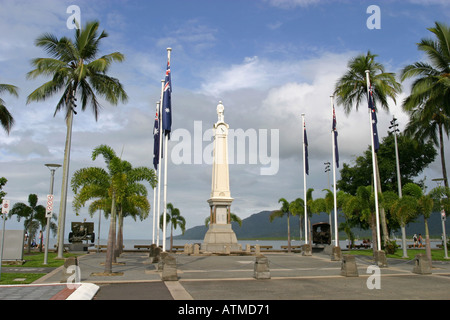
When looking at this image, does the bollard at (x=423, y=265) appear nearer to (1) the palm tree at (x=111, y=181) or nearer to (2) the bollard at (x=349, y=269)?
(2) the bollard at (x=349, y=269)

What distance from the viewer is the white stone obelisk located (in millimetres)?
35844

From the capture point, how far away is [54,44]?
3002 cm

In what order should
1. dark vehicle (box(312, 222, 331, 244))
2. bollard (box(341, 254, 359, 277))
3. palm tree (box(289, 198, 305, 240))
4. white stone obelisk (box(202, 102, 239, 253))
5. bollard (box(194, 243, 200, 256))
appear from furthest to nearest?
palm tree (box(289, 198, 305, 240))
dark vehicle (box(312, 222, 331, 244))
white stone obelisk (box(202, 102, 239, 253))
bollard (box(194, 243, 200, 256))
bollard (box(341, 254, 359, 277))

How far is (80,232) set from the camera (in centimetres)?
3850

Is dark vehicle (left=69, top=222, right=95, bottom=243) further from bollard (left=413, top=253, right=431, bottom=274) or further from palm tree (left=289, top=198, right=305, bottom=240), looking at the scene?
bollard (left=413, top=253, right=431, bottom=274)

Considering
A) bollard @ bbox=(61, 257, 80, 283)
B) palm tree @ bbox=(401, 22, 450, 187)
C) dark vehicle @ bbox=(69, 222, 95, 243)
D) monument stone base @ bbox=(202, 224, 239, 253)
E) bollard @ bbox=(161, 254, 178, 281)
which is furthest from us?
dark vehicle @ bbox=(69, 222, 95, 243)

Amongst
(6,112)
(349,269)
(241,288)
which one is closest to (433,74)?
(349,269)

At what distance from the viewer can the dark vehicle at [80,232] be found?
37969 millimetres

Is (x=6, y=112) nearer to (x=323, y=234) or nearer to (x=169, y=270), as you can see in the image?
(x=169, y=270)

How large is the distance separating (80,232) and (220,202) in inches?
573

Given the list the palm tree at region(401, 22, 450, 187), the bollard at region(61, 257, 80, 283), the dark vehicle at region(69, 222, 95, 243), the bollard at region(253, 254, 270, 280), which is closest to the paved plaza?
the bollard at region(253, 254, 270, 280)

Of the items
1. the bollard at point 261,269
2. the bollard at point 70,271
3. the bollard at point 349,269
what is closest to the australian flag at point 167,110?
the bollard at point 70,271
